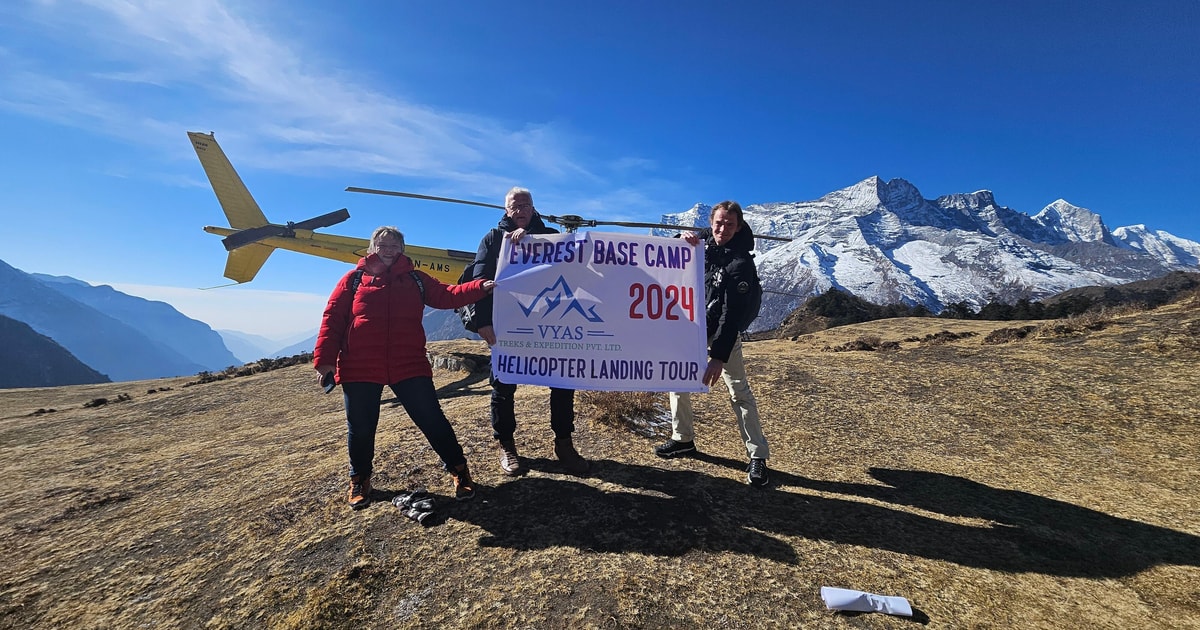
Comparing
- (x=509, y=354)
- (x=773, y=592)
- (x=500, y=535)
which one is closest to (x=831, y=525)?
(x=773, y=592)

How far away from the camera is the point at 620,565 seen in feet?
11.9

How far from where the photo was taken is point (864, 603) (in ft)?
10.5

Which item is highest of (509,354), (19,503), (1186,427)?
(509,354)

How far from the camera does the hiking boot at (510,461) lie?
5.20 metres

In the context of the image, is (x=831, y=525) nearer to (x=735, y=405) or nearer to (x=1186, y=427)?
(x=735, y=405)

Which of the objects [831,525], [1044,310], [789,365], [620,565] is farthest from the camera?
[1044,310]

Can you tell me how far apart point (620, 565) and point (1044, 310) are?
43003 millimetres

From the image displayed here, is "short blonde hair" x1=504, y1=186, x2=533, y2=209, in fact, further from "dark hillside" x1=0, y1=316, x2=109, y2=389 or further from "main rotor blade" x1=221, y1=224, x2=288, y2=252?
"dark hillside" x1=0, y1=316, x2=109, y2=389

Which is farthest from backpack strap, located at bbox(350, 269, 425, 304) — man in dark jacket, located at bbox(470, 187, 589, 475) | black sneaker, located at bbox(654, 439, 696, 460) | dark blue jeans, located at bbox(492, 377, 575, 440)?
black sneaker, located at bbox(654, 439, 696, 460)

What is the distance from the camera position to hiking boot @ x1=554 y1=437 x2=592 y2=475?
5.23 meters

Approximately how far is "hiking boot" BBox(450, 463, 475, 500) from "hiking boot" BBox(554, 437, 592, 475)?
105cm

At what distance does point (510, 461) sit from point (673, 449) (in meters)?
2.08

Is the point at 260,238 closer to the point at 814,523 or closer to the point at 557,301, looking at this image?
the point at 557,301

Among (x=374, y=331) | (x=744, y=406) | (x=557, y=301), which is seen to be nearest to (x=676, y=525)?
(x=744, y=406)
